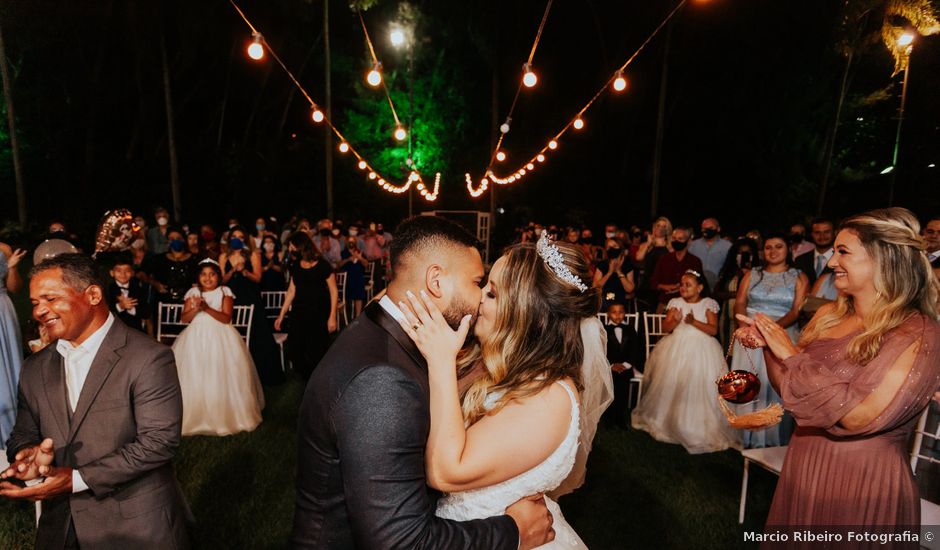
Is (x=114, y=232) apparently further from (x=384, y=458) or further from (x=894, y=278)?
(x=894, y=278)

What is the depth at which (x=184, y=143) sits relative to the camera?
2331 cm

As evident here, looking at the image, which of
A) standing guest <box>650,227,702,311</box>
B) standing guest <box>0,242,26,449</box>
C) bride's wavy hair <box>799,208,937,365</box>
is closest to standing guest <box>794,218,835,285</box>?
standing guest <box>650,227,702,311</box>

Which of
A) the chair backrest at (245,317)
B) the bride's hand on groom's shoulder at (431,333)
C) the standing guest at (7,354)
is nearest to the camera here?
the bride's hand on groom's shoulder at (431,333)

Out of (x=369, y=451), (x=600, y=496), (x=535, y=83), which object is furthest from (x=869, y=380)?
(x=535, y=83)

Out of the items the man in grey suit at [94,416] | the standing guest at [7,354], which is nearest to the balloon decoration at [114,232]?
the standing guest at [7,354]

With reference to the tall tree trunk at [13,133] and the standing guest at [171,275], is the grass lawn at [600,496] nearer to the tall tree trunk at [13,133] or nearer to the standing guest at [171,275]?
the standing guest at [171,275]

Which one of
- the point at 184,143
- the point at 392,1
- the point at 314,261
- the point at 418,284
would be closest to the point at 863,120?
the point at 392,1

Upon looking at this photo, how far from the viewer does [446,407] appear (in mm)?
1434

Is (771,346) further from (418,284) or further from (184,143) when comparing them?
(184,143)

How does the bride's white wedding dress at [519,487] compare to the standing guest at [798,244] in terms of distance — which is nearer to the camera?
the bride's white wedding dress at [519,487]

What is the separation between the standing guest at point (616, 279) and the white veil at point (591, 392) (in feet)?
5.31

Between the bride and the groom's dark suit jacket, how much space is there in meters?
0.10

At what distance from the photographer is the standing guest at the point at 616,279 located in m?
6.25

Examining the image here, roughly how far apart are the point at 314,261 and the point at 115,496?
170 inches
